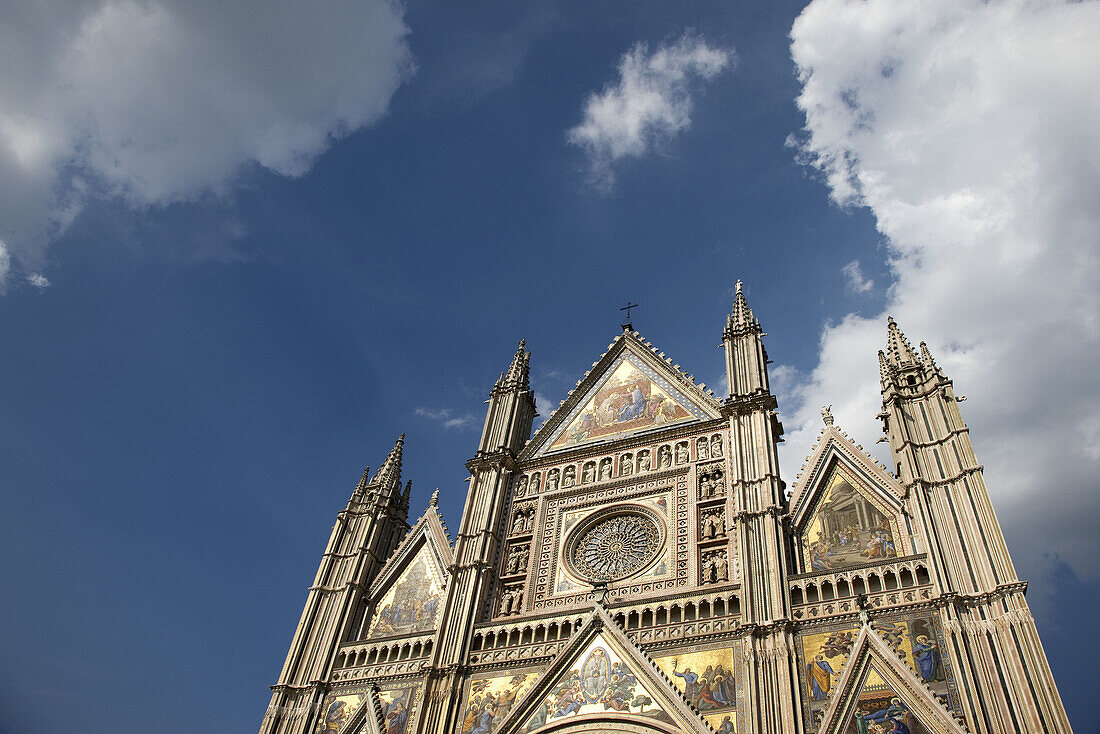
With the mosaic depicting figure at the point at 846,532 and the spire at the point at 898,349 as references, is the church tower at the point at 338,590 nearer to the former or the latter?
the mosaic depicting figure at the point at 846,532

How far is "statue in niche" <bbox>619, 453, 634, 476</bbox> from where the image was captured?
23.1 metres

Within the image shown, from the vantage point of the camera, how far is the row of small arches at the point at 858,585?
55.4ft

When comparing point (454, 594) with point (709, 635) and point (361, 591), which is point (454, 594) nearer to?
point (361, 591)

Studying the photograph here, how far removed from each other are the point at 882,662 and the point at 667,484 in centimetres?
755

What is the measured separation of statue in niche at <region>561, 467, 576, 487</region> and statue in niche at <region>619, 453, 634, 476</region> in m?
1.49

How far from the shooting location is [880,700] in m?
15.3

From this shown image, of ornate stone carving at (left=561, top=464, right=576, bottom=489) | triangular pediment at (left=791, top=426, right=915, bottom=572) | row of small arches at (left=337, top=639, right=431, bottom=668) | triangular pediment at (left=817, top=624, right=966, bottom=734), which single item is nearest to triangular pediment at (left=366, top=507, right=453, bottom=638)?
row of small arches at (left=337, top=639, right=431, bottom=668)

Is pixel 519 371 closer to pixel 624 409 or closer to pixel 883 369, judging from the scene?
pixel 624 409

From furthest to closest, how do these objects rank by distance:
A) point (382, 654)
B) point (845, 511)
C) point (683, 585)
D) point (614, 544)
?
point (614, 544), point (382, 654), point (683, 585), point (845, 511)

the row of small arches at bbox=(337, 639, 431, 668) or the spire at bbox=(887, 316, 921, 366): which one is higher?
the spire at bbox=(887, 316, 921, 366)

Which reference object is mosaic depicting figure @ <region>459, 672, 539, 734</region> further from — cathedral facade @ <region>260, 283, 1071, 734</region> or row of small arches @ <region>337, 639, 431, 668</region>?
row of small arches @ <region>337, 639, 431, 668</region>

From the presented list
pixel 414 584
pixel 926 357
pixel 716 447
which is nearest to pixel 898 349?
pixel 926 357

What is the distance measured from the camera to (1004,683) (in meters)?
14.4

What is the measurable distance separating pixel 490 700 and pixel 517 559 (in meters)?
4.24
